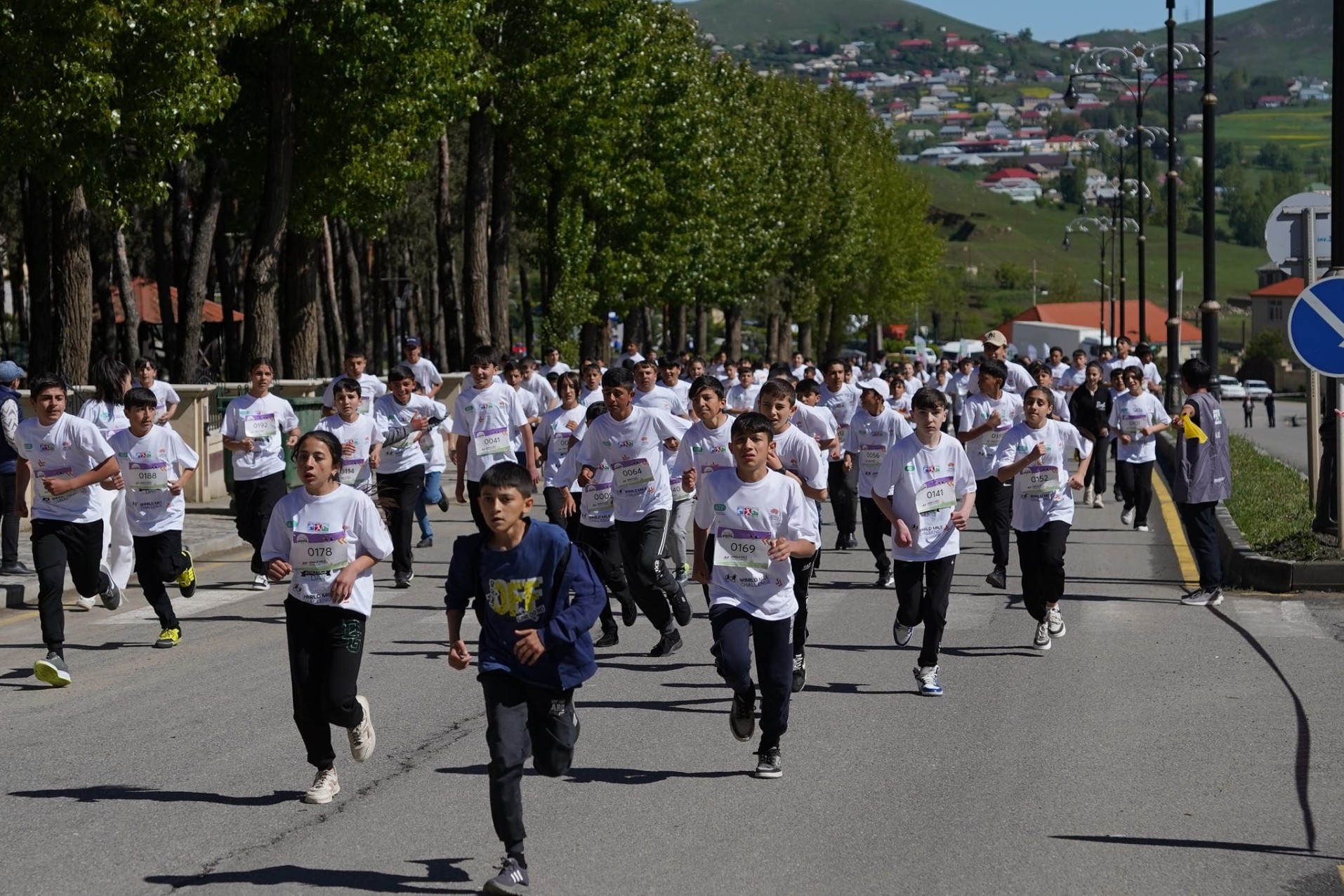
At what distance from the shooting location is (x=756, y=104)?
67.6 meters

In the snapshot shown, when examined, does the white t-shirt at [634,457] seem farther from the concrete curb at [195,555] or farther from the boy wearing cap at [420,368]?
the boy wearing cap at [420,368]

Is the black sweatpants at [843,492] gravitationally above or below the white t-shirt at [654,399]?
below

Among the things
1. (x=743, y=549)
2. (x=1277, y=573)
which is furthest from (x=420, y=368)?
(x=743, y=549)

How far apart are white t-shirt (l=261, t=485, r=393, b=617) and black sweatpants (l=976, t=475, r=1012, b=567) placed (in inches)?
317

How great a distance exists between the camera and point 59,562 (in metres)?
11.2

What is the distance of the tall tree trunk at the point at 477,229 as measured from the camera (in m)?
35.5

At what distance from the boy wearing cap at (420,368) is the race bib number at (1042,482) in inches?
357

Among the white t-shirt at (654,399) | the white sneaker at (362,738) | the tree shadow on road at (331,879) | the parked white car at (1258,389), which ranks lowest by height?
the parked white car at (1258,389)

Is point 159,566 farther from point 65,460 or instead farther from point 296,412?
point 296,412

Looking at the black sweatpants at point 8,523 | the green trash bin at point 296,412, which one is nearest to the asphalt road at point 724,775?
the black sweatpants at point 8,523

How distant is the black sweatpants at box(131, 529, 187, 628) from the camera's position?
12227 mm

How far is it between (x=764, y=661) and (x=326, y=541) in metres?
1.94

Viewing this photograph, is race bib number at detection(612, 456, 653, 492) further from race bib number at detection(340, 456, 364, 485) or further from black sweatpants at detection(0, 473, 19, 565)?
black sweatpants at detection(0, 473, 19, 565)

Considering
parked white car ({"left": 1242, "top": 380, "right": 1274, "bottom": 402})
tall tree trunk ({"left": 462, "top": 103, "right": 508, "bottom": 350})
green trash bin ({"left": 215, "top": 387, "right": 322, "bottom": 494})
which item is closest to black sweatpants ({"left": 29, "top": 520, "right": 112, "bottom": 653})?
green trash bin ({"left": 215, "top": 387, "right": 322, "bottom": 494})
